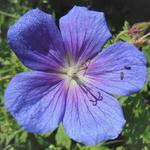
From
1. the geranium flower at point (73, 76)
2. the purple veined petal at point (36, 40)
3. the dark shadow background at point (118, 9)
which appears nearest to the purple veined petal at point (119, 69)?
the geranium flower at point (73, 76)

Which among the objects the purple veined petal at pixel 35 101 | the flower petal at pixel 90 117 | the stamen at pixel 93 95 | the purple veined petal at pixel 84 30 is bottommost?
the flower petal at pixel 90 117

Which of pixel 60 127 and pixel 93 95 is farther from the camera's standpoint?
pixel 60 127

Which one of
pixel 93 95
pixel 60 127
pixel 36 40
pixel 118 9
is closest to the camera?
pixel 36 40

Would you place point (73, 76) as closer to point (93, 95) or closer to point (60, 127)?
point (93, 95)

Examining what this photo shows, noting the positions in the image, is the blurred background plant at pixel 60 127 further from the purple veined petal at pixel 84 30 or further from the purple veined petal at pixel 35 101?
the purple veined petal at pixel 35 101

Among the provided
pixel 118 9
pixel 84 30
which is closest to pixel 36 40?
pixel 84 30

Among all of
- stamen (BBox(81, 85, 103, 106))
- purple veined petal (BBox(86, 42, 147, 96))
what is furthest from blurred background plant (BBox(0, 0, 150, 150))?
stamen (BBox(81, 85, 103, 106))

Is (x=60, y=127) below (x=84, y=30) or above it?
below
